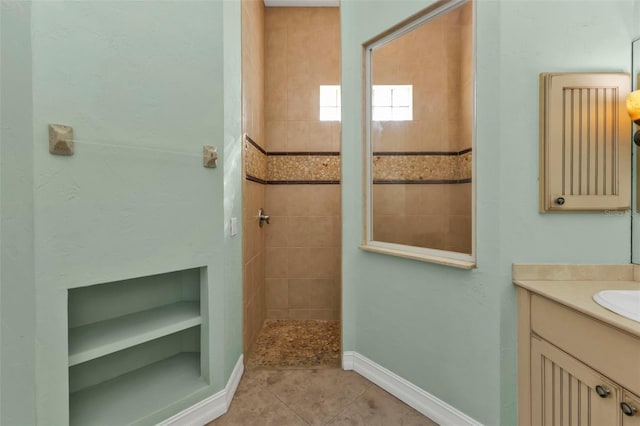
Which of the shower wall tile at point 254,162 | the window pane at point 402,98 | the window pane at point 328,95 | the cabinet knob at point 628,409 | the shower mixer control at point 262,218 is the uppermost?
the window pane at point 328,95

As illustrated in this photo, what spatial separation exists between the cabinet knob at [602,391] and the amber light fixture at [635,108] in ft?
3.20

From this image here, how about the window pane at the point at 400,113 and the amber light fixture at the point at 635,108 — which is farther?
the window pane at the point at 400,113

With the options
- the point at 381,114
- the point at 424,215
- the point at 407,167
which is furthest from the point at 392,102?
the point at 424,215

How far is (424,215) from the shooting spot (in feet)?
6.30

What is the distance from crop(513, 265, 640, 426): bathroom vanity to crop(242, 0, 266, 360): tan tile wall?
1663 millimetres

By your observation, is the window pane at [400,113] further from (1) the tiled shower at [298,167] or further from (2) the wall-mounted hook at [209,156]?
(2) the wall-mounted hook at [209,156]

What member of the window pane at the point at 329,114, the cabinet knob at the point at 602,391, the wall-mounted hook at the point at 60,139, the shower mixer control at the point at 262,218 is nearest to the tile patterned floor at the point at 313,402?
the cabinet knob at the point at 602,391

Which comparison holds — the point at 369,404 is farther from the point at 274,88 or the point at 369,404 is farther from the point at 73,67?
the point at 274,88

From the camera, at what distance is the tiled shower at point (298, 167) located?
2814 mm

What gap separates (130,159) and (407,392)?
6.33 ft

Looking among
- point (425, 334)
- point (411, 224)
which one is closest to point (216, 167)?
point (411, 224)

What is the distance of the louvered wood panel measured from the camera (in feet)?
4.06

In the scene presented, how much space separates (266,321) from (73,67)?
2461 mm

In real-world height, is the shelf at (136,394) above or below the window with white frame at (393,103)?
below
